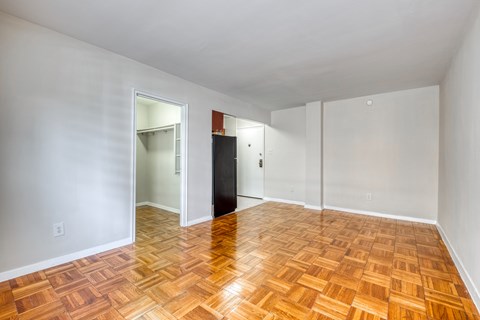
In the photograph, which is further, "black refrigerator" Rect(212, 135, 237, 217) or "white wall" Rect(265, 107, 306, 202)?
"white wall" Rect(265, 107, 306, 202)

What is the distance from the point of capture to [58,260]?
2.30 metres

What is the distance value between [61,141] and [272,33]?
247 cm

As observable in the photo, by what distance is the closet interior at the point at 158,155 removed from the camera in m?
4.55

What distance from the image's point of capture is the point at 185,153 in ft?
11.8

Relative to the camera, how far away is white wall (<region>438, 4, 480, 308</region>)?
71.9 inches

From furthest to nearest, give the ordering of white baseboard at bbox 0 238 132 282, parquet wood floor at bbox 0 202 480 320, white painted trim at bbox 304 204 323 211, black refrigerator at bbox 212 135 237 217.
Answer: white painted trim at bbox 304 204 323 211 < black refrigerator at bbox 212 135 237 217 < white baseboard at bbox 0 238 132 282 < parquet wood floor at bbox 0 202 480 320

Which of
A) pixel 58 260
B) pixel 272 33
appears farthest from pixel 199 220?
pixel 272 33

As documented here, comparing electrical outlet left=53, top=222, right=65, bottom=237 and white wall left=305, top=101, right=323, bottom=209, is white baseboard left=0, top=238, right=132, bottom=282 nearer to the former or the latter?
electrical outlet left=53, top=222, right=65, bottom=237

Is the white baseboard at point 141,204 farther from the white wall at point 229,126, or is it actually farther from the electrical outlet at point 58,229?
the electrical outlet at point 58,229

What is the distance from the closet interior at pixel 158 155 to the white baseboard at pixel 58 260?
1818 millimetres

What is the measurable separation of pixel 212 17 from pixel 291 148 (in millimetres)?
3995

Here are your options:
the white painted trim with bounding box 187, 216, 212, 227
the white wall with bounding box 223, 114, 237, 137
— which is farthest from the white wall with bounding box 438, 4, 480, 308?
the white wall with bounding box 223, 114, 237, 137

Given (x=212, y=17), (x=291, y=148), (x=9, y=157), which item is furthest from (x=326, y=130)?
(x=9, y=157)

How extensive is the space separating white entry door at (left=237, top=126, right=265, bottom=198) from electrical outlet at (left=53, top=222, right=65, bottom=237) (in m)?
4.49
